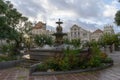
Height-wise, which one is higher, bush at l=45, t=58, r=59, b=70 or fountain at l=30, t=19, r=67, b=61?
fountain at l=30, t=19, r=67, b=61

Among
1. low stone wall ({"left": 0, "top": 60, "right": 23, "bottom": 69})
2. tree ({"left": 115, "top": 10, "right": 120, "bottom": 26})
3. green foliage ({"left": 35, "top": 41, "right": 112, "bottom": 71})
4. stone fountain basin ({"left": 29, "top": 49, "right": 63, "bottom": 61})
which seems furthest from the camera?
tree ({"left": 115, "top": 10, "right": 120, "bottom": 26})

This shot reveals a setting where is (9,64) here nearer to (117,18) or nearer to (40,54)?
(40,54)

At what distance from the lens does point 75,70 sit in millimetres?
9531

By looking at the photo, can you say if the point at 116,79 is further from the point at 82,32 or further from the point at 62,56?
the point at 82,32

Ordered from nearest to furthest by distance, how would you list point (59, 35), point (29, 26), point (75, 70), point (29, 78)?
point (29, 78)
point (75, 70)
point (59, 35)
point (29, 26)

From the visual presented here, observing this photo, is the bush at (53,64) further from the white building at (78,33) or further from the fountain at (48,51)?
the white building at (78,33)

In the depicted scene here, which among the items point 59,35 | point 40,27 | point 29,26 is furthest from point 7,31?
point 40,27

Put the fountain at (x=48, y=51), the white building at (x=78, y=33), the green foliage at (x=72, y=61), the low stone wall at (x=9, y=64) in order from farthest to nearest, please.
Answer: the white building at (x=78, y=33) < the fountain at (x=48, y=51) < the low stone wall at (x=9, y=64) < the green foliage at (x=72, y=61)

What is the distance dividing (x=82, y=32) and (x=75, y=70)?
56.2m

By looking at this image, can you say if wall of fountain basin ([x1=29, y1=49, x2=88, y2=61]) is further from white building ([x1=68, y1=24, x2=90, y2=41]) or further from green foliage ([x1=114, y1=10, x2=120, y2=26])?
white building ([x1=68, y1=24, x2=90, y2=41])

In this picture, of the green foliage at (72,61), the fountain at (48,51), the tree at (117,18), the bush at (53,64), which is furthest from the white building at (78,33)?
the bush at (53,64)

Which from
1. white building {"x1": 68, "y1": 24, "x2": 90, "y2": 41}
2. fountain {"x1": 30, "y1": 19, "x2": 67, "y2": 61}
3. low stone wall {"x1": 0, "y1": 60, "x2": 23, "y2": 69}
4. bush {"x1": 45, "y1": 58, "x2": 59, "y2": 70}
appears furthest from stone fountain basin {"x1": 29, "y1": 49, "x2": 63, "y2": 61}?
white building {"x1": 68, "y1": 24, "x2": 90, "y2": 41}

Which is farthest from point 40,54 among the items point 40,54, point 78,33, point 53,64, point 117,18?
point 78,33

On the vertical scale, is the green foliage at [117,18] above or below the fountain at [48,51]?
above
